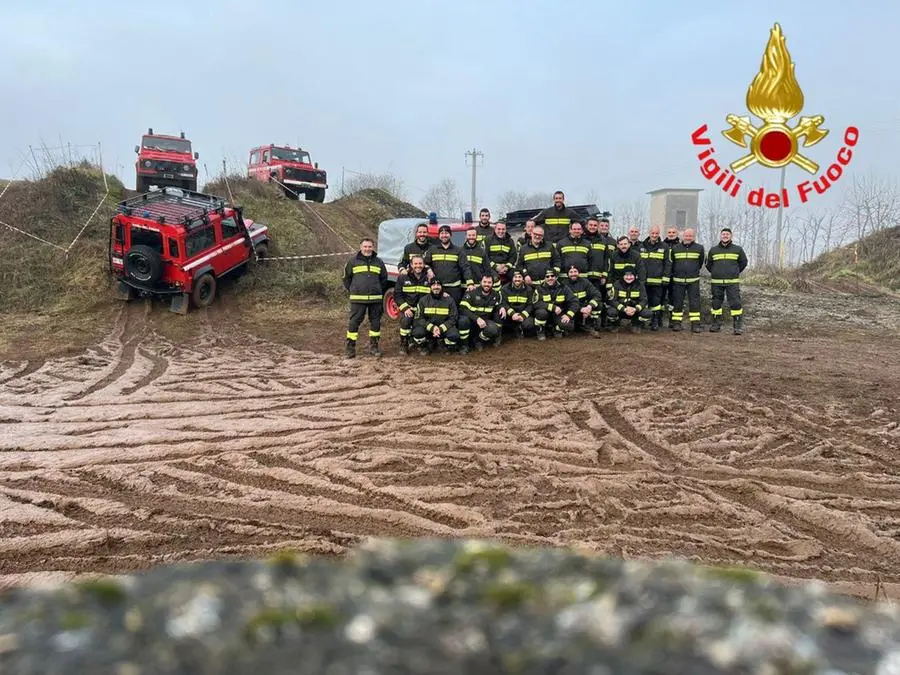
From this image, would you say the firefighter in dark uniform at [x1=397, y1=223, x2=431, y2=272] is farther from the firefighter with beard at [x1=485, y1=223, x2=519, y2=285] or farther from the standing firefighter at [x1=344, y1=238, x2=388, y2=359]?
the firefighter with beard at [x1=485, y1=223, x2=519, y2=285]

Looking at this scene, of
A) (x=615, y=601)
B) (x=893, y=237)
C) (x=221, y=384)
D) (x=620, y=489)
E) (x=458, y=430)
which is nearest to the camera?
(x=615, y=601)

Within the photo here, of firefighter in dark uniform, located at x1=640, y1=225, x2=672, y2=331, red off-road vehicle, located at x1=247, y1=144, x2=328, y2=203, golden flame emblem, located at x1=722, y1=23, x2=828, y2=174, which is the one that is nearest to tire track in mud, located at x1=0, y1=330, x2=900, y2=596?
firefighter in dark uniform, located at x1=640, y1=225, x2=672, y2=331

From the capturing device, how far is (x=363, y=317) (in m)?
9.49

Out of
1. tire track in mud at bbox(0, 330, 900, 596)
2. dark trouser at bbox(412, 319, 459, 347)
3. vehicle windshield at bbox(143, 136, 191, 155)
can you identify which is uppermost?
vehicle windshield at bbox(143, 136, 191, 155)

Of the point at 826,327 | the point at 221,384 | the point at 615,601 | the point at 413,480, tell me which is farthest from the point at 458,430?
the point at 826,327

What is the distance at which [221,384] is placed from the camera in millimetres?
7797

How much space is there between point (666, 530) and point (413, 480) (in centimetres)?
182

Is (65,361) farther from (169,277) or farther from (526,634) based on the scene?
(526,634)

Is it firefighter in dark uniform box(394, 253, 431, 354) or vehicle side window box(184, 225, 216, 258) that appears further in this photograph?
vehicle side window box(184, 225, 216, 258)

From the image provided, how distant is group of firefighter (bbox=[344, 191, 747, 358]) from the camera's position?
9.35 m

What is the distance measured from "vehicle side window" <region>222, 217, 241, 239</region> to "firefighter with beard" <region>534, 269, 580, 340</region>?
7368 millimetres

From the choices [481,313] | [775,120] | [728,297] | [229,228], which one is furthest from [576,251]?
[229,228]

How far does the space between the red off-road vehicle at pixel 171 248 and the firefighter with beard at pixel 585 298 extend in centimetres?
748

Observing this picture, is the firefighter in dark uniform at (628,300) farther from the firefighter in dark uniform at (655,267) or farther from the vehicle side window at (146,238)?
the vehicle side window at (146,238)
